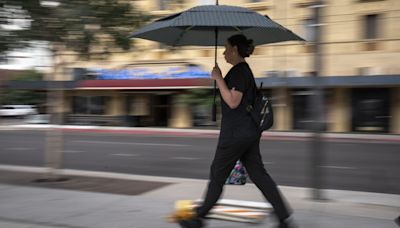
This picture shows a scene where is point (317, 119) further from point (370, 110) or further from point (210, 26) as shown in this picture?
point (370, 110)

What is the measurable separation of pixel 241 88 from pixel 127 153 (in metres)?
10.1

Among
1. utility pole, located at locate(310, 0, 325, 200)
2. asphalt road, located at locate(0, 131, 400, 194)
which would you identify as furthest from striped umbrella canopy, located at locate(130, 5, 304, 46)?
asphalt road, located at locate(0, 131, 400, 194)

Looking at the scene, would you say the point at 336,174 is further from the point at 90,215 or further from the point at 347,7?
the point at 347,7

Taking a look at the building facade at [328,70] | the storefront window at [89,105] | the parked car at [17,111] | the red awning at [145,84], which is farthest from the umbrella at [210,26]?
the parked car at [17,111]

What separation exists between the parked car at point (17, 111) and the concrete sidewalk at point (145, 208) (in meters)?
38.3

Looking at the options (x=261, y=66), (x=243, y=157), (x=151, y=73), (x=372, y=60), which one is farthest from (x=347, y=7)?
(x=243, y=157)

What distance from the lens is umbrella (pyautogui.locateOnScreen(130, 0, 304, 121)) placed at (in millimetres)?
4555

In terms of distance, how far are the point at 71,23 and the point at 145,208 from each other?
2400 millimetres

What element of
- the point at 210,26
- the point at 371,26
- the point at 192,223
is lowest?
the point at 192,223

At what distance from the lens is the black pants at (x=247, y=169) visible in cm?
454

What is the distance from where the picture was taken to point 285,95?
25766 mm

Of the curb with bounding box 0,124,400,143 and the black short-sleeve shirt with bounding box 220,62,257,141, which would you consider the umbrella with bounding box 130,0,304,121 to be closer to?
the black short-sleeve shirt with bounding box 220,62,257,141

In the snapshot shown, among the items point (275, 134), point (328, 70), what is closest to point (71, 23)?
point (275, 134)

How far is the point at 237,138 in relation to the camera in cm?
450
